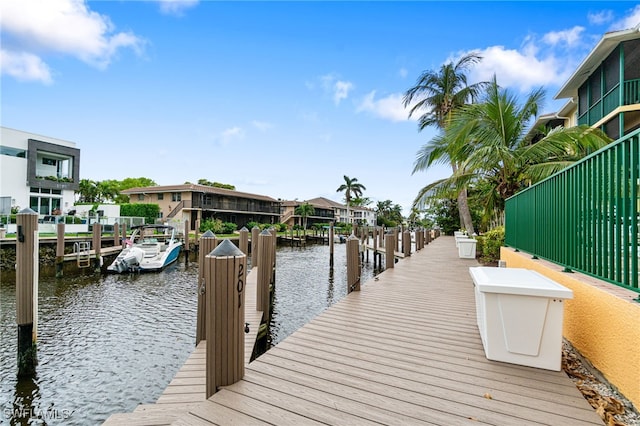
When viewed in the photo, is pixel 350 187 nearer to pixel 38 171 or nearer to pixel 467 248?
pixel 38 171

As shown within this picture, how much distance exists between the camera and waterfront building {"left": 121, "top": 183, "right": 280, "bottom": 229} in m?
35.0

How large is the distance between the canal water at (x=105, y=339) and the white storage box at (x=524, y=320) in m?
4.93

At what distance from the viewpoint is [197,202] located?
35.3 metres

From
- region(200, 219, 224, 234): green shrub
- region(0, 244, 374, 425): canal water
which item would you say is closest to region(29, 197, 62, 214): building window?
region(200, 219, 224, 234): green shrub

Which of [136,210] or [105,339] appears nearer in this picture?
[105,339]

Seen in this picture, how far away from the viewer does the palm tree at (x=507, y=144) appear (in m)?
7.52

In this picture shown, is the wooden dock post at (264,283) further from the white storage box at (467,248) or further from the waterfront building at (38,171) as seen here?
the waterfront building at (38,171)

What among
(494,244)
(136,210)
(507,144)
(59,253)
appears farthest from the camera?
(136,210)

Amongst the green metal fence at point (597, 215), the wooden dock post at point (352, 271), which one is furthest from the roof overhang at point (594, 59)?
the wooden dock post at point (352, 271)

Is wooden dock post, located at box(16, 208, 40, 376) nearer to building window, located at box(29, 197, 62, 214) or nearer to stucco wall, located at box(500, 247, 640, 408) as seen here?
stucco wall, located at box(500, 247, 640, 408)

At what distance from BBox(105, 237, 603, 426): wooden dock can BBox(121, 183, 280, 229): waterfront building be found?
33.8m

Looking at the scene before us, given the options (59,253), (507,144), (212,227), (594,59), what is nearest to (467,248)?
(507,144)

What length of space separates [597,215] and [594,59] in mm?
14351

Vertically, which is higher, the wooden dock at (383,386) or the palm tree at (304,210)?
the palm tree at (304,210)
